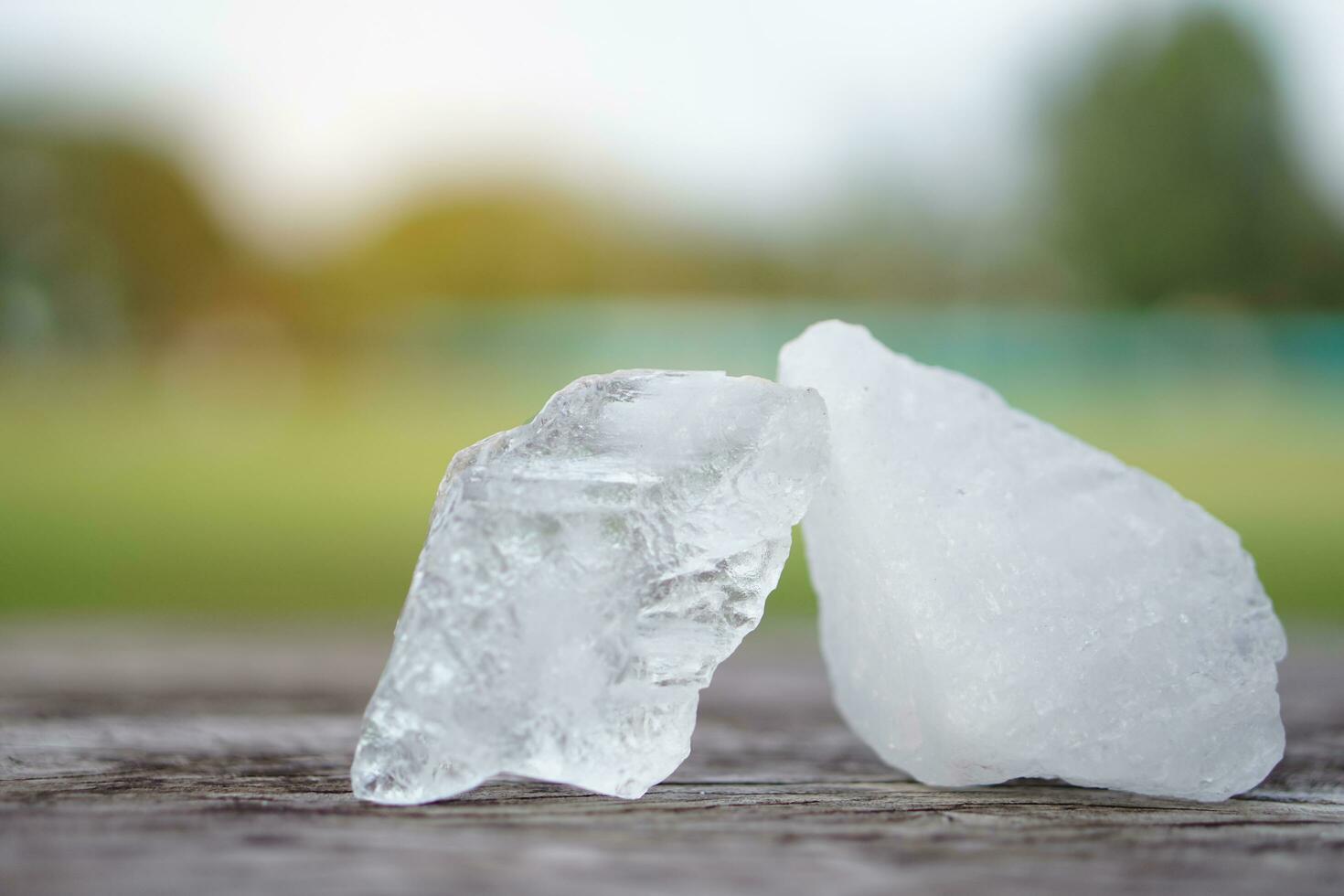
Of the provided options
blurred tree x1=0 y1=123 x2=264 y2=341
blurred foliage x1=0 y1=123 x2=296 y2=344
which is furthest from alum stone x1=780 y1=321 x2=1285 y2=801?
blurred tree x1=0 y1=123 x2=264 y2=341

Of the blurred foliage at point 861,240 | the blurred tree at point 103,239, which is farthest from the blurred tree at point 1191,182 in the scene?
the blurred tree at point 103,239

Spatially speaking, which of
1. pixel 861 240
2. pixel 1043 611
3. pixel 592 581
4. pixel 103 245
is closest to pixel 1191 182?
pixel 861 240

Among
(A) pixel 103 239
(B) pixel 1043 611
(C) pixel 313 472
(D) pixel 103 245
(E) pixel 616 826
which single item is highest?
(A) pixel 103 239

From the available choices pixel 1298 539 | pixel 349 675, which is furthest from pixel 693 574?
pixel 1298 539

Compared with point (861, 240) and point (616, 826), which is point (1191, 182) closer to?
point (861, 240)

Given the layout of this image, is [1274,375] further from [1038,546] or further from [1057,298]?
[1038,546]

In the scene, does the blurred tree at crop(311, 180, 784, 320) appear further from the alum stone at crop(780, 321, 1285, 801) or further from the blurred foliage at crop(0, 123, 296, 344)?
the alum stone at crop(780, 321, 1285, 801)
